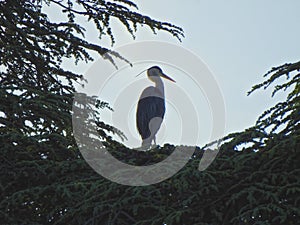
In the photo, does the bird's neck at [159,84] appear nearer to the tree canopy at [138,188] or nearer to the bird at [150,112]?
the bird at [150,112]

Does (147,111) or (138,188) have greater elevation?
(147,111)

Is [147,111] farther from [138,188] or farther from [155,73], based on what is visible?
[138,188]

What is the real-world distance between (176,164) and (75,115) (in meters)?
1.59

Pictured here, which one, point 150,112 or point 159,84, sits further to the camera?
point 159,84

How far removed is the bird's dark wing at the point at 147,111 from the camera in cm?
923

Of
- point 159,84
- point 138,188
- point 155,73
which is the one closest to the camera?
point 138,188

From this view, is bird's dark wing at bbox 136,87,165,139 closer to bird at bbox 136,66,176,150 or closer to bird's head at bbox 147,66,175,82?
bird at bbox 136,66,176,150

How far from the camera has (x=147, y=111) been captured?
30.5 ft

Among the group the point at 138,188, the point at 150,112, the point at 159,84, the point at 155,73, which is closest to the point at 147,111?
the point at 150,112

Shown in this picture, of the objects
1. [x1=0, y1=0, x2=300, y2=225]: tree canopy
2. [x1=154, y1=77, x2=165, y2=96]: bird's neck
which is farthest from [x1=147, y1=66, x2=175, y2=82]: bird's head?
[x1=0, y1=0, x2=300, y2=225]: tree canopy

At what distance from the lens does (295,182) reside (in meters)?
4.27

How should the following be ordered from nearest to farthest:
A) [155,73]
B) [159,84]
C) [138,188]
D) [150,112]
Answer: [138,188] < [150,112] < [159,84] < [155,73]

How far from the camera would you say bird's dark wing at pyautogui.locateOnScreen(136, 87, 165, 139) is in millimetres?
9227

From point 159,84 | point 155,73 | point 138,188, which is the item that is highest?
point 155,73
